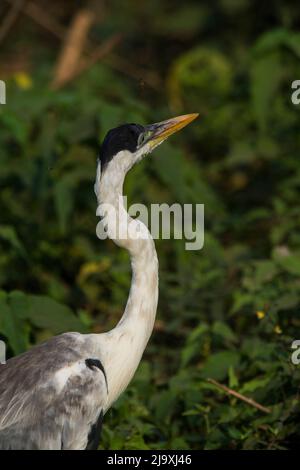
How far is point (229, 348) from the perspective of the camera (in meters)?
4.50

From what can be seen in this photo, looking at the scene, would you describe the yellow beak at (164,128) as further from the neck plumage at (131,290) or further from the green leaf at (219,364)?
the green leaf at (219,364)

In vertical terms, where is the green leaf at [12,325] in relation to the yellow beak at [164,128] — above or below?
below

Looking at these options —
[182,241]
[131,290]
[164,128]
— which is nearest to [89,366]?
[131,290]

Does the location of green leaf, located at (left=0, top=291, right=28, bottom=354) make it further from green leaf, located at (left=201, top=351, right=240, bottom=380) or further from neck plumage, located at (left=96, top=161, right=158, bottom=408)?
green leaf, located at (left=201, top=351, right=240, bottom=380)

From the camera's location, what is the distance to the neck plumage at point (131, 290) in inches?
135

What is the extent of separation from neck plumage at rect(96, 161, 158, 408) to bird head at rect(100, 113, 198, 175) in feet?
0.15

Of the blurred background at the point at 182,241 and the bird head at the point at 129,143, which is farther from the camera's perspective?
the blurred background at the point at 182,241

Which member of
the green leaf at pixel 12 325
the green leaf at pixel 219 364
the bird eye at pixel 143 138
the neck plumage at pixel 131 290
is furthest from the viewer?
the green leaf at pixel 219 364

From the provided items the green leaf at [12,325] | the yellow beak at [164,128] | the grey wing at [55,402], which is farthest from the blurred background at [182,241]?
the yellow beak at [164,128]

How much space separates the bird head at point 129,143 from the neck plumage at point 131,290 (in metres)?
0.05

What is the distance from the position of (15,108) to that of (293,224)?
1627 mm

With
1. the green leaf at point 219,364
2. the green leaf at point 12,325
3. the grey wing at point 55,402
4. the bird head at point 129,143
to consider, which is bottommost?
the grey wing at point 55,402

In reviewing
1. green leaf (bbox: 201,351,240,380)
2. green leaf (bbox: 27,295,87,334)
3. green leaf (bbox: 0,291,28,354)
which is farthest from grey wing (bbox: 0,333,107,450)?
green leaf (bbox: 201,351,240,380)

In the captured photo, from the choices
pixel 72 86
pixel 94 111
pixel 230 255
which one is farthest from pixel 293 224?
pixel 72 86
